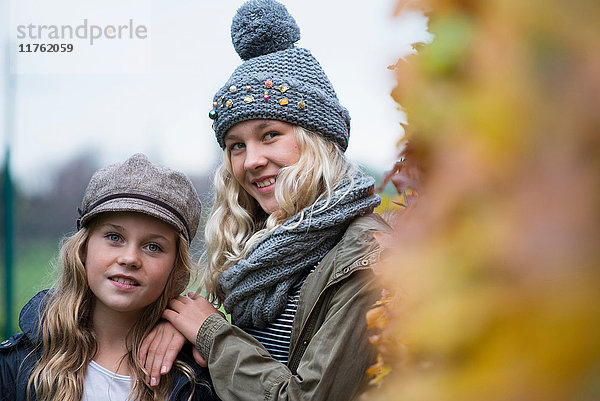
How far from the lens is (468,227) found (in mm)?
285

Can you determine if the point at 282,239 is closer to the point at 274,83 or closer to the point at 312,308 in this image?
the point at 312,308

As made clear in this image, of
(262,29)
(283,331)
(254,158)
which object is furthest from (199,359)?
(262,29)

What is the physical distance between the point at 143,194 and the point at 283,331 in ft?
1.73

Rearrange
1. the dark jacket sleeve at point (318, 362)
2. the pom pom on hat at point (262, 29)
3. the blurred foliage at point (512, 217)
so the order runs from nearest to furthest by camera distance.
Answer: the blurred foliage at point (512, 217)
the dark jacket sleeve at point (318, 362)
the pom pom on hat at point (262, 29)

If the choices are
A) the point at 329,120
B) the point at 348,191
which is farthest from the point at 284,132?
the point at 348,191

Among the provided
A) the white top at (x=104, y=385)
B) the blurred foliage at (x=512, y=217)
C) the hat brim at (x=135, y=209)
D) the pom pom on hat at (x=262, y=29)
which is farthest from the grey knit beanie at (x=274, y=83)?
the blurred foliage at (x=512, y=217)

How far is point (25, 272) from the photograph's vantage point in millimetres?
4309

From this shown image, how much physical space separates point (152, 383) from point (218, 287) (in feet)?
1.35

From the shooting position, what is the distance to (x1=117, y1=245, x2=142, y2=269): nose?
1.48m

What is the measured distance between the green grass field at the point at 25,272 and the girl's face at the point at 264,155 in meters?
2.02

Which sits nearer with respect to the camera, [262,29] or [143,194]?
[143,194]

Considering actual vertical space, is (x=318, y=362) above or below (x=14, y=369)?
above

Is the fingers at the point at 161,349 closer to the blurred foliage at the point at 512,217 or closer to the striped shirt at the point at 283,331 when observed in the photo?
the striped shirt at the point at 283,331

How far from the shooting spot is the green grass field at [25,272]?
363 cm
